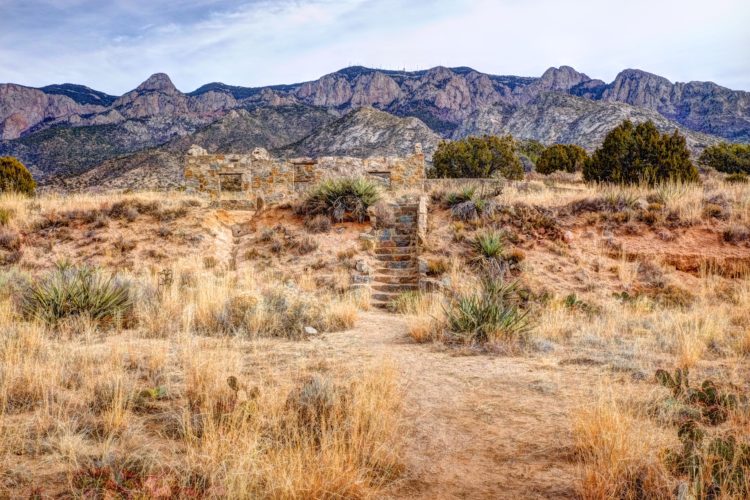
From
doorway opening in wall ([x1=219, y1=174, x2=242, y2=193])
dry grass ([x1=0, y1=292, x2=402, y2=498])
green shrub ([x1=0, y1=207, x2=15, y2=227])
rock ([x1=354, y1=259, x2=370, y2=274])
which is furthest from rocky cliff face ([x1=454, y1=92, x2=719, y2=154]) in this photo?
dry grass ([x1=0, y1=292, x2=402, y2=498])

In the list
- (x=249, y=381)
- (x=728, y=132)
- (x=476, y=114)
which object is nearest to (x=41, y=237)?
(x=249, y=381)

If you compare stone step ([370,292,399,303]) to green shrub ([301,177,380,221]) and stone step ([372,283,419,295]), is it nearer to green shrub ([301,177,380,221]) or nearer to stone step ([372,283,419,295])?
stone step ([372,283,419,295])

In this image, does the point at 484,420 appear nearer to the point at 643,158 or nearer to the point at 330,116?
the point at 643,158

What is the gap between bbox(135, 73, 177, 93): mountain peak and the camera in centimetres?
9643

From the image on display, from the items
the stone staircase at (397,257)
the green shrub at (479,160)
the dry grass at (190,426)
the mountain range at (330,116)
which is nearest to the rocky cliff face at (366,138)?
the mountain range at (330,116)

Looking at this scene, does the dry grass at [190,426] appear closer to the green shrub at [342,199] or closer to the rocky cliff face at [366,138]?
the green shrub at [342,199]

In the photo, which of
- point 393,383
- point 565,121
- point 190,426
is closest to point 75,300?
point 190,426

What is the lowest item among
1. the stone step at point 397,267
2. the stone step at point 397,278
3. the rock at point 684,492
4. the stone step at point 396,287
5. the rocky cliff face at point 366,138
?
the stone step at point 396,287

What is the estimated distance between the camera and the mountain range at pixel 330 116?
51.4 meters

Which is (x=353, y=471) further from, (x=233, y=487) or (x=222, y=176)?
(x=222, y=176)

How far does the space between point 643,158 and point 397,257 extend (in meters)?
13.4

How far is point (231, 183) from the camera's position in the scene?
18.6 metres

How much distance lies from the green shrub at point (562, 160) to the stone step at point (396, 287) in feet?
71.5

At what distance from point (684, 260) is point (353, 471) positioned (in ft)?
36.8
